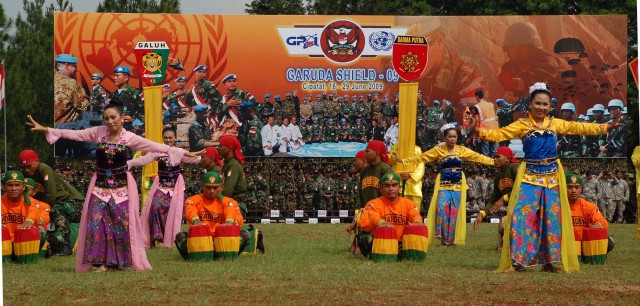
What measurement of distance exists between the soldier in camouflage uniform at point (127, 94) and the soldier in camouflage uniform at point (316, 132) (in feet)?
15.7

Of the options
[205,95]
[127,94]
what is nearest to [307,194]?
[205,95]

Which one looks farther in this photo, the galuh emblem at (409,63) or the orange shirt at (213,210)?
the galuh emblem at (409,63)

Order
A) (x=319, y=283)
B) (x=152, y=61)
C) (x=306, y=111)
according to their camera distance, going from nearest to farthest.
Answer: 1. (x=319, y=283)
2. (x=152, y=61)
3. (x=306, y=111)

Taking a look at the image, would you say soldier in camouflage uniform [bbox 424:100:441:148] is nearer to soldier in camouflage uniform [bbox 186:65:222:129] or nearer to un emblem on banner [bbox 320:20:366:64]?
un emblem on banner [bbox 320:20:366:64]

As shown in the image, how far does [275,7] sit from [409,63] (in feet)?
118

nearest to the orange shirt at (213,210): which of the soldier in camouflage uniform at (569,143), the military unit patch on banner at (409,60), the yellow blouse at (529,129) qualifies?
the yellow blouse at (529,129)

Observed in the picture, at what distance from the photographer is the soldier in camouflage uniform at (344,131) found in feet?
112

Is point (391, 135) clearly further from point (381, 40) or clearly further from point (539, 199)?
point (539, 199)

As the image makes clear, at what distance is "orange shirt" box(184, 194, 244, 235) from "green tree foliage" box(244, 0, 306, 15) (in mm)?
38167

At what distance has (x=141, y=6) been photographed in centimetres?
4531

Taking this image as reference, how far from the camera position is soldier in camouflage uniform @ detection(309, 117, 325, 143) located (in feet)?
112

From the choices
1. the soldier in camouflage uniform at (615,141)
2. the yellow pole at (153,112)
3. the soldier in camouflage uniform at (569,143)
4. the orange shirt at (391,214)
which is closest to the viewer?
the orange shirt at (391,214)

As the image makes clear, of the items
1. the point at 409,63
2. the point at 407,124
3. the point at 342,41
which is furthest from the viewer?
the point at 342,41

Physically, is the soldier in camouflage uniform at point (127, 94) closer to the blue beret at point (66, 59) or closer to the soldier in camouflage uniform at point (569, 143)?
the blue beret at point (66, 59)
